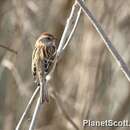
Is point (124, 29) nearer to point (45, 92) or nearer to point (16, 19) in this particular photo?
point (16, 19)

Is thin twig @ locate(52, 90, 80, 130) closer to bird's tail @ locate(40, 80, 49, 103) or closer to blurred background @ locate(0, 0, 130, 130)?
blurred background @ locate(0, 0, 130, 130)

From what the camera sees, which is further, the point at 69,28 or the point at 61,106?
the point at 61,106

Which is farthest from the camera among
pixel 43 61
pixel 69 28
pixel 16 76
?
pixel 16 76

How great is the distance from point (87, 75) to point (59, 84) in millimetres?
499

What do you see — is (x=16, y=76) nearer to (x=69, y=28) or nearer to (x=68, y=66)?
(x=68, y=66)

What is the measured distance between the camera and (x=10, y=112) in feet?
13.5

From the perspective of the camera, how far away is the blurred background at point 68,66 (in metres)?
3.62

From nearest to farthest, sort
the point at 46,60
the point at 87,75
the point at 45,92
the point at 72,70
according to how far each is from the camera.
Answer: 1. the point at 45,92
2. the point at 46,60
3. the point at 87,75
4. the point at 72,70

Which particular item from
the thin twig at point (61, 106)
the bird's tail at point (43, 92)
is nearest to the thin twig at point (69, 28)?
the bird's tail at point (43, 92)

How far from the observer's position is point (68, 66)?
158 inches

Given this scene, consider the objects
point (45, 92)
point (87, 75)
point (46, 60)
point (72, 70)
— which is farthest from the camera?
point (72, 70)

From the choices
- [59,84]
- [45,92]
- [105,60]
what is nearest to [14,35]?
[59,84]

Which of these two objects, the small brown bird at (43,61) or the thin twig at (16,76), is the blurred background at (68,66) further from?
the small brown bird at (43,61)

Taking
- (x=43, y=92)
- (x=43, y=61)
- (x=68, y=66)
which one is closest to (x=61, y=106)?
(x=68, y=66)
